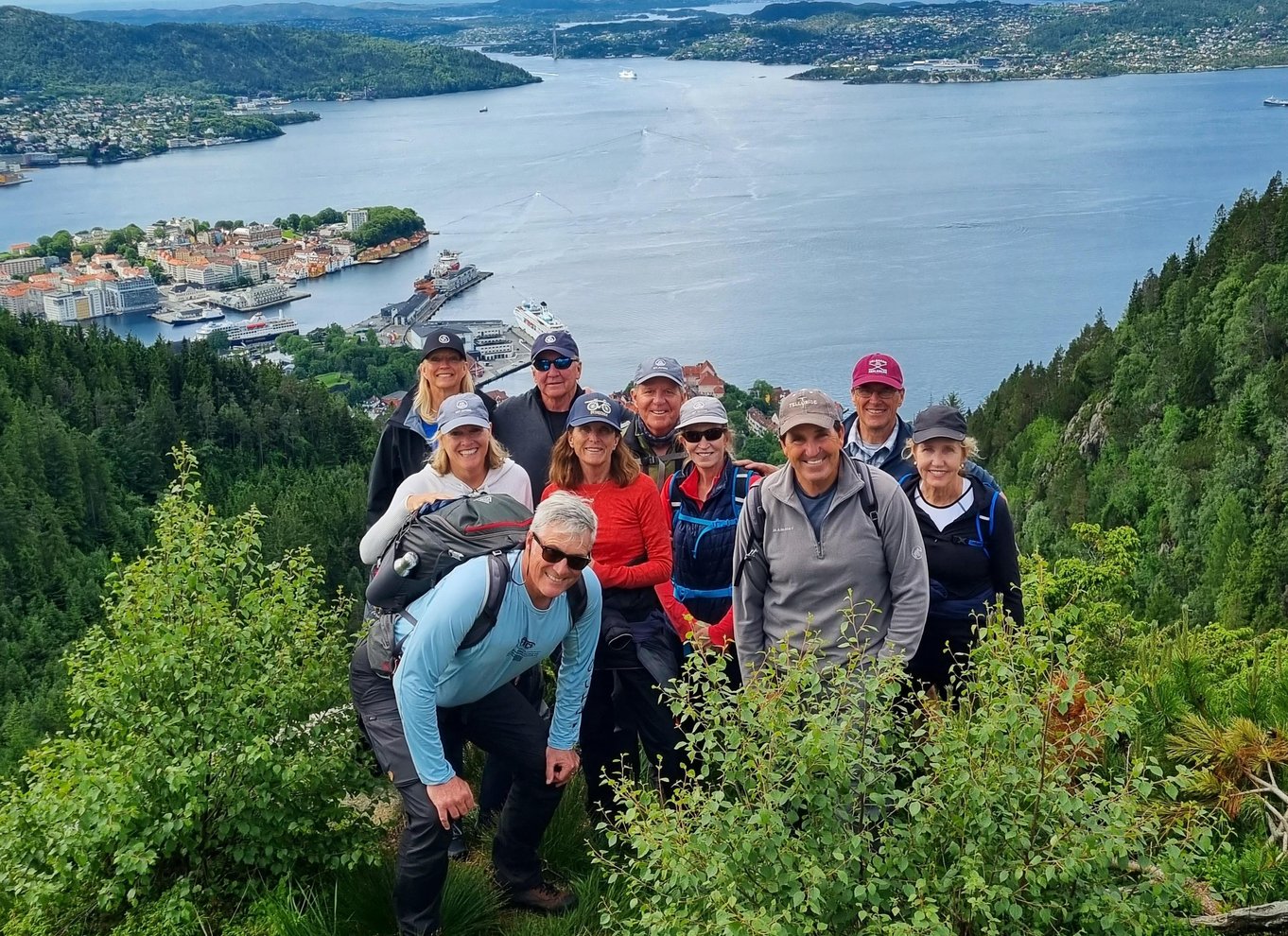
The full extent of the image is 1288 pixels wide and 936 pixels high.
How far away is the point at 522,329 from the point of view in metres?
45.6

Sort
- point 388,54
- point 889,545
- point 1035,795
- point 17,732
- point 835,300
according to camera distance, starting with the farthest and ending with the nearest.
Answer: point 388,54
point 835,300
point 17,732
point 889,545
point 1035,795

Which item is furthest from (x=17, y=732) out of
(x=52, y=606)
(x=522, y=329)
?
(x=522, y=329)

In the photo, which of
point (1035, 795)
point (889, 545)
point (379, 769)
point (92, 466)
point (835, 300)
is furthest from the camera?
point (835, 300)

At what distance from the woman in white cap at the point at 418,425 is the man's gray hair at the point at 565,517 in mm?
1418

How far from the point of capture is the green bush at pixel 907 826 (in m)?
1.97

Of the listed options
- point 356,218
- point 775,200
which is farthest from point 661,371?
point 356,218

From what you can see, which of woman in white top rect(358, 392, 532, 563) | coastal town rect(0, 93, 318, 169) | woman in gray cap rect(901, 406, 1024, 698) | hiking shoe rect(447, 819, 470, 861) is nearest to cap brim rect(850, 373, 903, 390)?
woman in gray cap rect(901, 406, 1024, 698)

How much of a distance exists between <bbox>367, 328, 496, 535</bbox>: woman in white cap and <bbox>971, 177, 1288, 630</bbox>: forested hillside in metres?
14.1

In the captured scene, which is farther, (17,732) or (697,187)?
(697,187)

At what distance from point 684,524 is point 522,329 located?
42.8 m

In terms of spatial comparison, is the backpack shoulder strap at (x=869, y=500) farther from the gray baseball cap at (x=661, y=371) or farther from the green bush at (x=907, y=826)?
the gray baseball cap at (x=661, y=371)

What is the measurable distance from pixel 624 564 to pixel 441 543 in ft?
2.43

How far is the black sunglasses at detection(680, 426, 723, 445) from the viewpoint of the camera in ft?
10.9

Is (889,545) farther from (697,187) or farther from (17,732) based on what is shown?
(697,187)
